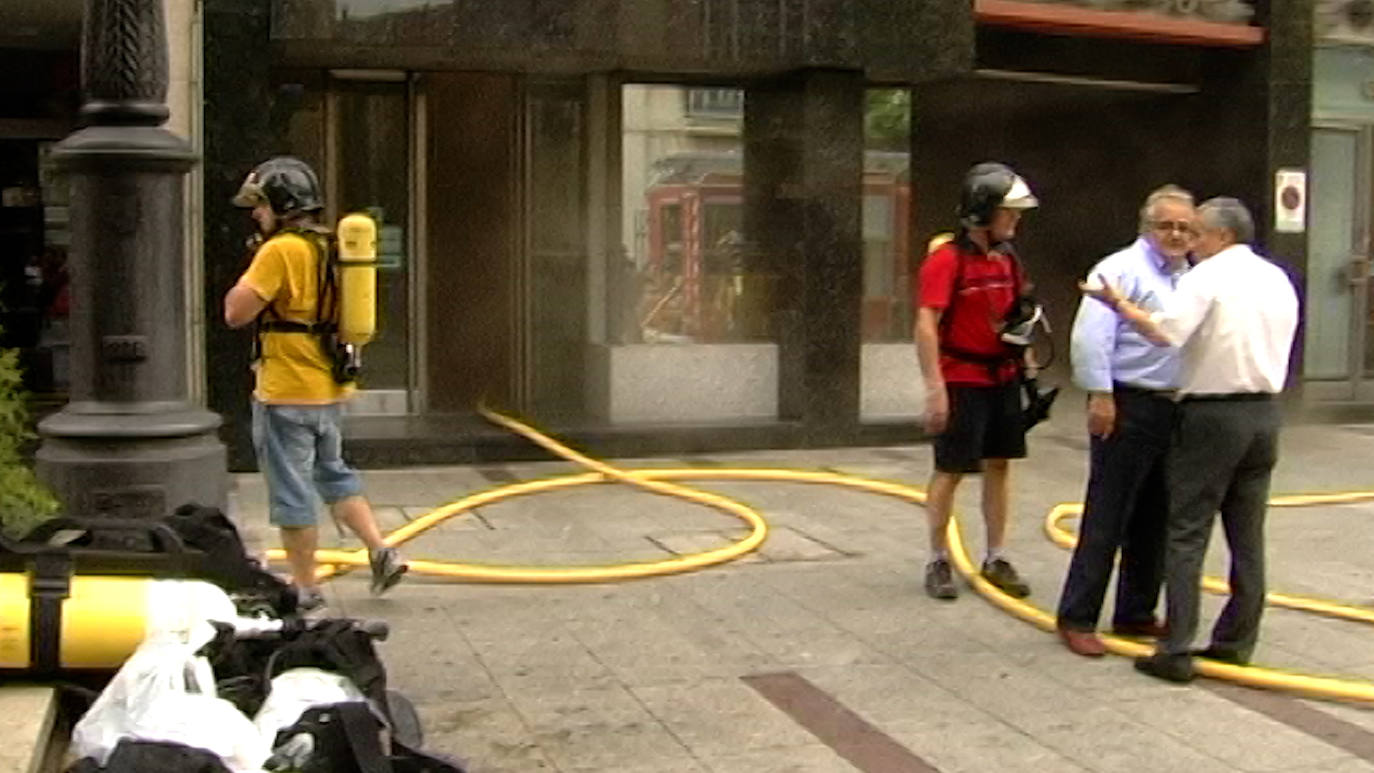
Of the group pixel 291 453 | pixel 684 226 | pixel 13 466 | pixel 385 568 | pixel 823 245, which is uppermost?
pixel 684 226

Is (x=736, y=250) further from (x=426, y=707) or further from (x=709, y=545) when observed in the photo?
(x=426, y=707)

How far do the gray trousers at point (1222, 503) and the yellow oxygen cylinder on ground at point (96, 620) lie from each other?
335 centimetres

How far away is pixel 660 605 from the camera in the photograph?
6.82m

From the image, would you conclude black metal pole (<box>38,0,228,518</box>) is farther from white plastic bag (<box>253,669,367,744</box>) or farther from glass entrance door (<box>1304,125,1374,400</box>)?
glass entrance door (<box>1304,125,1374,400</box>)

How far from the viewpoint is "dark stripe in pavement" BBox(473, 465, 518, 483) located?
1012 cm

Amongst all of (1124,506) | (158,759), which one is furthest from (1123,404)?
(158,759)

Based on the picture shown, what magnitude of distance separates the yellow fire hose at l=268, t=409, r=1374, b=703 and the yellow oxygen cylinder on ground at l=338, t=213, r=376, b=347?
142 cm

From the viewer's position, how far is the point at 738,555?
300 inches

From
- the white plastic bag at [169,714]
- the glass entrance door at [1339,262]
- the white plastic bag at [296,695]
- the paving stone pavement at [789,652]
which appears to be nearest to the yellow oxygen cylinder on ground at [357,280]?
the paving stone pavement at [789,652]

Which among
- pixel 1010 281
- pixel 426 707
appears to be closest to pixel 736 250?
pixel 1010 281

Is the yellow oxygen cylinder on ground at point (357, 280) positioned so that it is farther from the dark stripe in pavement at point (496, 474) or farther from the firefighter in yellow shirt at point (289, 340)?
the dark stripe in pavement at point (496, 474)

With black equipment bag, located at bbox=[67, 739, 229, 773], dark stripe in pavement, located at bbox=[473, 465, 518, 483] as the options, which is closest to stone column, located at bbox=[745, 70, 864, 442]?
dark stripe in pavement, located at bbox=[473, 465, 518, 483]

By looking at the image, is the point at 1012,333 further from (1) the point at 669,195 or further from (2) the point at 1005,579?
(1) the point at 669,195

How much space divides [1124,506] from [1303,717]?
103 cm
